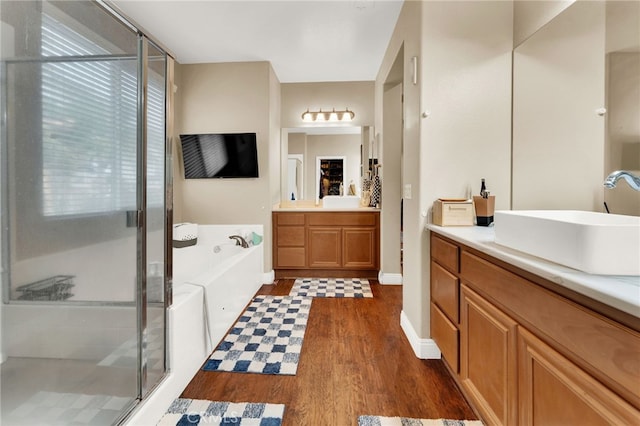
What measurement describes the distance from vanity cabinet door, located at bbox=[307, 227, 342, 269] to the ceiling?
1982mm

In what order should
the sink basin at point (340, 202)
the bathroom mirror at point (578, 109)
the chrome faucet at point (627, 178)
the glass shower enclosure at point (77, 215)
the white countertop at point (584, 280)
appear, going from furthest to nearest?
1. the sink basin at point (340, 202)
2. the bathroom mirror at point (578, 109)
3. the chrome faucet at point (627, 178)
4. the glass shower enclosure at point (77, 215)
5. the white countertop at point (584, 280)

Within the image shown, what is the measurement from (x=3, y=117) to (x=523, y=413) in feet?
6.11

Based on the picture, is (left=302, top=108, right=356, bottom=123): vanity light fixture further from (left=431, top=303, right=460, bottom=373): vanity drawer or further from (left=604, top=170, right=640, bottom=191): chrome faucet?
(left=604, top=170, right=640, bottom=191): chrome faucet

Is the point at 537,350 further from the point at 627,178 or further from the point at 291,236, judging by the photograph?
the point at 291,236

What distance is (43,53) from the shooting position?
0.93 metres

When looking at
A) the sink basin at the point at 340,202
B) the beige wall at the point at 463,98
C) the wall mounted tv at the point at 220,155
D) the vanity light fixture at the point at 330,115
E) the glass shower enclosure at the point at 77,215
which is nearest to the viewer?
the glass shower enclosure at the point at 77,215

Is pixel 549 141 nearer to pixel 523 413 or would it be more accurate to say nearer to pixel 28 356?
pixel 523 413

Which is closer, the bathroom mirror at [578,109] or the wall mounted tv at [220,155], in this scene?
the bathroom mirror at [578,109]

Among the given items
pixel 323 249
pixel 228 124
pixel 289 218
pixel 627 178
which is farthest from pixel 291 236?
pixel 627 178

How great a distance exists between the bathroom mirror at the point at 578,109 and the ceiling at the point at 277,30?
122 centimetres

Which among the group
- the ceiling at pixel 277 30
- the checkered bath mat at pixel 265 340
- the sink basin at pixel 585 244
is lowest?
the checkered bath mat at pixel 265 340

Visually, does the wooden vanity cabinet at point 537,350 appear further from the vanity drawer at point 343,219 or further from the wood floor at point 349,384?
the vanity drawer at point 343,219

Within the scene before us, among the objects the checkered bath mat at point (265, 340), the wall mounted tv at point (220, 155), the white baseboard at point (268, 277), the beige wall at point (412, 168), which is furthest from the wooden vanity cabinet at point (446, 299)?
the wall mounted tv at point (220, 155)

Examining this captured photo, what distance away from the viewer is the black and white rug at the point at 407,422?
132cm
